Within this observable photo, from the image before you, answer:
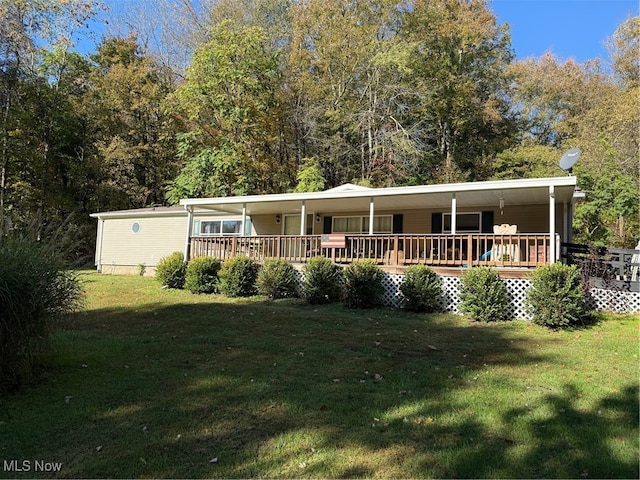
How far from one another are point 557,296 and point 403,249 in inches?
159

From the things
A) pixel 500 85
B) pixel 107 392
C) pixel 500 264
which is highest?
pixel 500 85

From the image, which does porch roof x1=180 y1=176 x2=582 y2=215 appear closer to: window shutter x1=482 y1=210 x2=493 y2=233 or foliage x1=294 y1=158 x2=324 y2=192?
window shutter x1=482 y1=210 x2=493 y2=233

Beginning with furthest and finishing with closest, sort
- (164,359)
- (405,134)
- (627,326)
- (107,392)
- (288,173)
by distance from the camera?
(288,173)
(405,134)
(627,326)
(164,359)
(107,392)

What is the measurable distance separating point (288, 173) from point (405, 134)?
20.4 feet

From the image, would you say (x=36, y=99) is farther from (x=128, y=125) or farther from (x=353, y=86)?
(x=353, y=86)

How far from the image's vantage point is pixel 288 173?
23078mm

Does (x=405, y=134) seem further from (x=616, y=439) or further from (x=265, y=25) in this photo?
(x=616, y=439)

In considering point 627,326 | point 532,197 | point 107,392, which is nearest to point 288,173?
point 532,197

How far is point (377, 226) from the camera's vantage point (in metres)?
15.2

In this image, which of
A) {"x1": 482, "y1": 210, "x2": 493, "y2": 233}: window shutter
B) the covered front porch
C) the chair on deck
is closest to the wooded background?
the covered front porch

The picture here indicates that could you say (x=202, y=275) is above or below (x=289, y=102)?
below

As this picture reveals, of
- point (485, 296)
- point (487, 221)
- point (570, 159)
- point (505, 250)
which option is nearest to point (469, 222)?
point (487, 221)

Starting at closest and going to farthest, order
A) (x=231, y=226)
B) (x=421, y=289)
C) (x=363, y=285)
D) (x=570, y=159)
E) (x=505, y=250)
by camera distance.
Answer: (x=421, y=289), (x=363, y=285), (x=505, y=250), (x=570, y=159), (x=231, y=226)

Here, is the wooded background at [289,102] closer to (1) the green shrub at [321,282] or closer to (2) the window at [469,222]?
(2) the window at [469,222]
